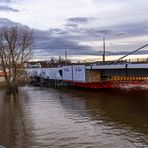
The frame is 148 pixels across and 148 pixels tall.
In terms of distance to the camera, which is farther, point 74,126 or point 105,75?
point 105,75

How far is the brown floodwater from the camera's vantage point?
28.1m

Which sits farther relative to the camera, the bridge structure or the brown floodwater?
the bridge structure

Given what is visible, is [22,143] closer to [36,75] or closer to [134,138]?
[134,138]

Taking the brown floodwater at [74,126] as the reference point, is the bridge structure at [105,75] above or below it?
above

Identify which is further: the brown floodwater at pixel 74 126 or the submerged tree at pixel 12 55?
the submerged tree at pixel 12 55

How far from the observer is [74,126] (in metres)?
34.8

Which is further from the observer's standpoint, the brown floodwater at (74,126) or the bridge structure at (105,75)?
the bridge structure at (105,75)

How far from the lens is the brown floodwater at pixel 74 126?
1108 inches

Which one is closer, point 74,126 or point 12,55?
point 74,126

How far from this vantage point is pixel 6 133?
31.5 meters

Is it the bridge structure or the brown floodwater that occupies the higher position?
the bridge structure

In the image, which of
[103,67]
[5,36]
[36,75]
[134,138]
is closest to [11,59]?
[5,36]

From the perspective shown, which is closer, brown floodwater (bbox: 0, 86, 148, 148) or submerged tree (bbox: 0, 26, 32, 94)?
brown floodwater (bbox: 0, 86, 148, 148)

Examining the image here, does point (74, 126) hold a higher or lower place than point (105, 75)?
lower
